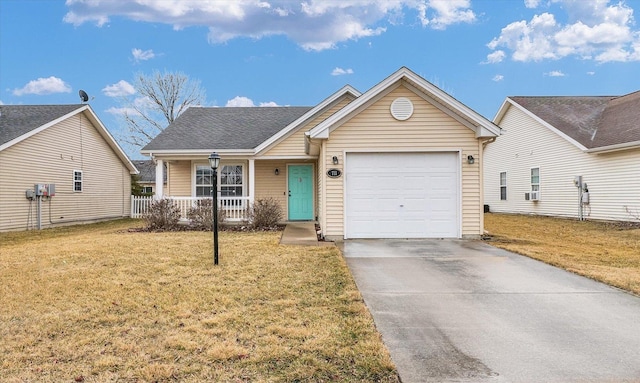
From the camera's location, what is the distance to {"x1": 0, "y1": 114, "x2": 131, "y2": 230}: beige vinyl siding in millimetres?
13430

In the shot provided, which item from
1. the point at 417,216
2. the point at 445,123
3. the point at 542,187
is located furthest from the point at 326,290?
the point at 542,187

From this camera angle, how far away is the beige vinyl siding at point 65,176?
13.4 m

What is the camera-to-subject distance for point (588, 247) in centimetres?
920

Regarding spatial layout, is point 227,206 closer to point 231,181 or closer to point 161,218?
point 231,181

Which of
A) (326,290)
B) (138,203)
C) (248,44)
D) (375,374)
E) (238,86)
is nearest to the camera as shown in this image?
(375,374)

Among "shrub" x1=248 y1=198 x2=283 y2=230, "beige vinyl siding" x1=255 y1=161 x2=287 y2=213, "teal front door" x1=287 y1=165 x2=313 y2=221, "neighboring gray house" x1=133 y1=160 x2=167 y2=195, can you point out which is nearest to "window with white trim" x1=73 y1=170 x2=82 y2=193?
"beige vinyl siding" x1=255 y1=161 x2=287 y2=213

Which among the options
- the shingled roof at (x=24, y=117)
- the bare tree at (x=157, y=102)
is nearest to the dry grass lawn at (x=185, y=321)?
the shingled roof at (x=24, y=117)

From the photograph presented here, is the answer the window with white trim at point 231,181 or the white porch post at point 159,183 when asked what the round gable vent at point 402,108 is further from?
the white porch post at point 159,183

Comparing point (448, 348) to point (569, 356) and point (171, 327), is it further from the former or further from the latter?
point (171, 327)

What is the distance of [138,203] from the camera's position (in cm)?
2020

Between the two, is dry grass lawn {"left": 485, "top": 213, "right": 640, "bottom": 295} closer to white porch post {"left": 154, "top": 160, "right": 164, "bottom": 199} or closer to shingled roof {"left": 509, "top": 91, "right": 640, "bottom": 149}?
shingled roof {"left": 509, "top": 91, "right": 640, "bottom": 149}

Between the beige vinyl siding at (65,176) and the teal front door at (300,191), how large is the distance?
961 cm

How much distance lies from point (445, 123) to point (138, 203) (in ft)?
55.2

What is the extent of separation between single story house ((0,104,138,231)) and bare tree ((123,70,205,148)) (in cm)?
1367
